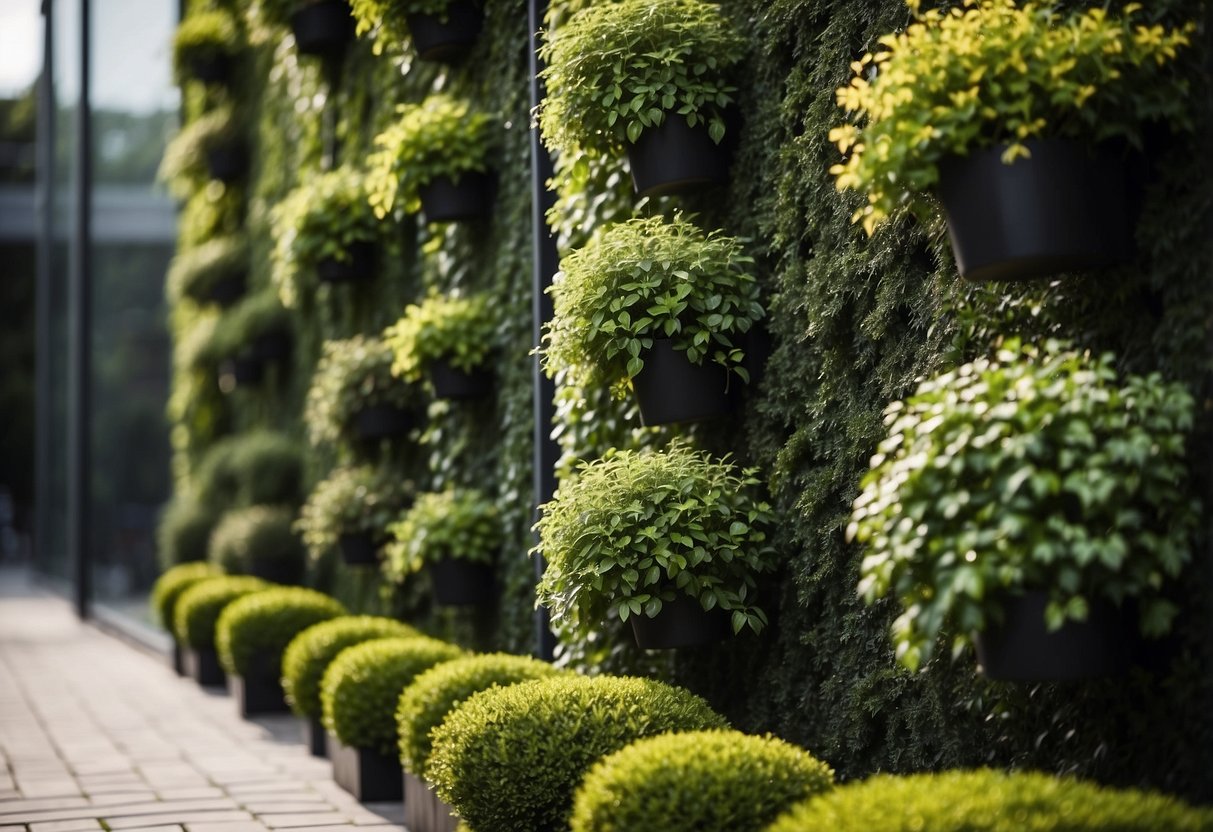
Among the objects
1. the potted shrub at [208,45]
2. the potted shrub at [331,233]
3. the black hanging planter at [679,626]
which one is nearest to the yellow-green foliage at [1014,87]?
the black hanging planter at [679,626]

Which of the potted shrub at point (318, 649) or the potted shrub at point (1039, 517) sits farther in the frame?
the potted shrub at point (318, 649)

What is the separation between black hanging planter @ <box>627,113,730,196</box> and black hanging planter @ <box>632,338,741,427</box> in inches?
21.4

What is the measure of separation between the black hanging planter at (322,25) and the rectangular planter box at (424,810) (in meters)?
4.38

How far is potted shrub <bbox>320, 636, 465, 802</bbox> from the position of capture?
484 centimetres

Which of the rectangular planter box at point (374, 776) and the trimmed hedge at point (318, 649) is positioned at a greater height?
the trimmed hedge at point (318, 649)

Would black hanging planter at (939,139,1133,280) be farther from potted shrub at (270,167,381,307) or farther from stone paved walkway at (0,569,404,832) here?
potted shrub at (270,167,381,307)

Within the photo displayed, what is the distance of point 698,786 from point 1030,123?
1434 mm

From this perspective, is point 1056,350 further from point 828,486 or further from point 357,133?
point 357,133

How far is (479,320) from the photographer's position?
19.4 ft

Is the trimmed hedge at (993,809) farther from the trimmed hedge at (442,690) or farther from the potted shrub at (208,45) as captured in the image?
the potted shrub at (208,45)

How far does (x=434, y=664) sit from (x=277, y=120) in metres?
5.39

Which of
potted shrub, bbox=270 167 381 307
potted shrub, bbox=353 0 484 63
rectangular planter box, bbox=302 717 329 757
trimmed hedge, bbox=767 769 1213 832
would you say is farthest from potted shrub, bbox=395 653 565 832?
potted shrub, bbox=270 167 381 307

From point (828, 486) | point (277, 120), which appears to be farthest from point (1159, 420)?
point (277, 120)

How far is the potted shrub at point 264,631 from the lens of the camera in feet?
22.1
